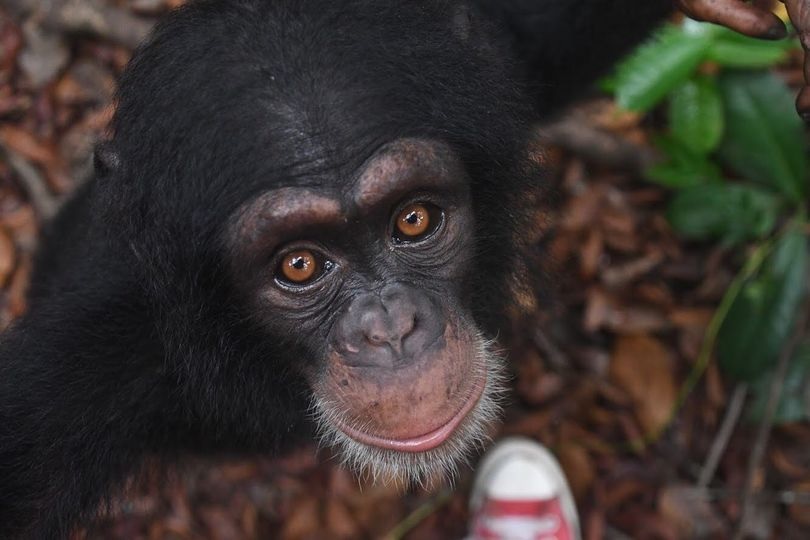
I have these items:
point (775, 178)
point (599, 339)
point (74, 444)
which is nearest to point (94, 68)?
point (74, 444)

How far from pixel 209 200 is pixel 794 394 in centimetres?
360

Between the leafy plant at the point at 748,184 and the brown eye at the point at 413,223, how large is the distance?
1.88 metres

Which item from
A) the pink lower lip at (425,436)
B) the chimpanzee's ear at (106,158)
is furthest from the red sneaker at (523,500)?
the chimpanzee's ear at (106,158)

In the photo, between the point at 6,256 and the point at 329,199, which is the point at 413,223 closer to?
the point at 329,199

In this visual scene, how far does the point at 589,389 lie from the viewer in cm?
555

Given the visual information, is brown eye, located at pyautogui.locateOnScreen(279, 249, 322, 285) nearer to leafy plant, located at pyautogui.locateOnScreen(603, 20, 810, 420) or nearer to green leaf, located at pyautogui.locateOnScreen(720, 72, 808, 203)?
leafy plant, located at pyautogui.locateOnScreen(603, 20, 810, 420)

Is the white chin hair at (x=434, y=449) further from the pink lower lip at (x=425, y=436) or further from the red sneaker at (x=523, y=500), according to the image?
the red sneaker at (x=523, y=500)

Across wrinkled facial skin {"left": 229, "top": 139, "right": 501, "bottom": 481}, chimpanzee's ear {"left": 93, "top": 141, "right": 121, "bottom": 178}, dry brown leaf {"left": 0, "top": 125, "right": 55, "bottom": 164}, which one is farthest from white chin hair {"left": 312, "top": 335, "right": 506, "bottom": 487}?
dry brown leaf {"left": 0, "top": 125, "right": 55, "bottom": 164}

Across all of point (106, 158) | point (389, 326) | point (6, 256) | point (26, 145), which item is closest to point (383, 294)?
point (389, 326)

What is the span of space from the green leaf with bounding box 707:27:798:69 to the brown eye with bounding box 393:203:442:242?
2285mm

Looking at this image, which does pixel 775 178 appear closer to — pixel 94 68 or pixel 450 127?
pixel 450 127

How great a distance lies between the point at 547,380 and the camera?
555 centimetres

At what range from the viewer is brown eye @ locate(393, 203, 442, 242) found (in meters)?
3.20

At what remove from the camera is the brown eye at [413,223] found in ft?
10.5
